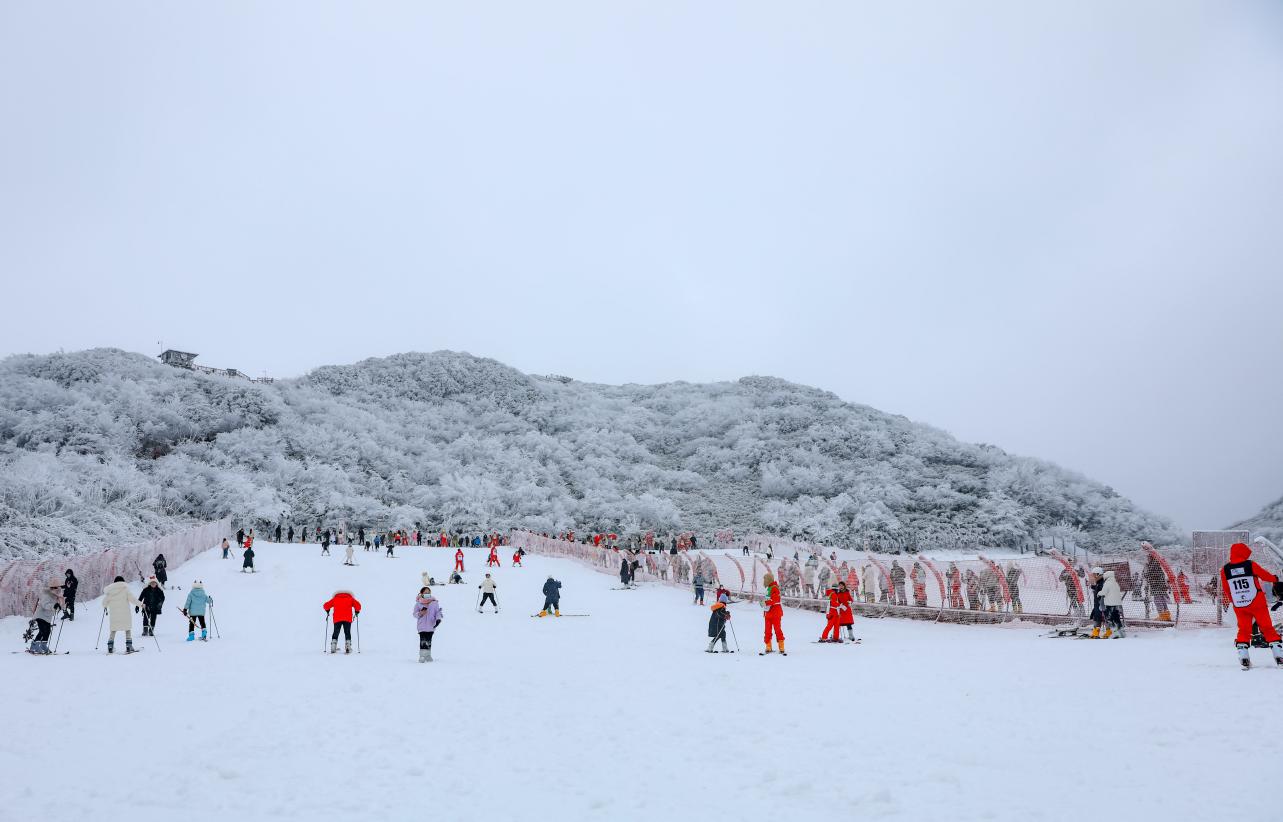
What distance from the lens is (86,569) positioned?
23172mm

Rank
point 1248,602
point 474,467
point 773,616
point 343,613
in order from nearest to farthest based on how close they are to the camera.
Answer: point 1248,602 < point 343,613 < point 773,616 < point 474,467

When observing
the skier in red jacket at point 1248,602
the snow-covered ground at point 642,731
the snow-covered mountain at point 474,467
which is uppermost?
the snow-covered mountain at point 474,467

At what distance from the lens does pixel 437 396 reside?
9462 centimetres

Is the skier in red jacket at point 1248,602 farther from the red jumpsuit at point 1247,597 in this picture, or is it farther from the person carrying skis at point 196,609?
the person carrying skis at point 196,609

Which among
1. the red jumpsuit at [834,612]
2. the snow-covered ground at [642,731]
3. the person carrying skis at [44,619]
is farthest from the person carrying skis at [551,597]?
the person carrying skis at [44,619]

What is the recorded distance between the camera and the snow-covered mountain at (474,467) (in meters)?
53.5

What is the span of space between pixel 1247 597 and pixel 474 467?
6490 centimetres

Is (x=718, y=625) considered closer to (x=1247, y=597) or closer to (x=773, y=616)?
(x=773, y=616)

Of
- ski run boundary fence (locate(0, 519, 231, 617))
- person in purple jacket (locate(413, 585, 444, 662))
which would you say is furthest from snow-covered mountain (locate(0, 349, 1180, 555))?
person in purple jacket (locate(413, 585, 444, 662))

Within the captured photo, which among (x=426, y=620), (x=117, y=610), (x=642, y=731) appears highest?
(x=117, y=610)

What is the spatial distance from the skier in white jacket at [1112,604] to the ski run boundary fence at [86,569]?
2281 centimetres

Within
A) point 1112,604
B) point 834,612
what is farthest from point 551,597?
point 1112,604

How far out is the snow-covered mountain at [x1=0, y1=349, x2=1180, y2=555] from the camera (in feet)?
175

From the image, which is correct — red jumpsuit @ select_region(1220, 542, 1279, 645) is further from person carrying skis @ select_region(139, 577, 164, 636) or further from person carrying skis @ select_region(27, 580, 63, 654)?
person carrying skis @ select_region(27, 580, 63, 654)
